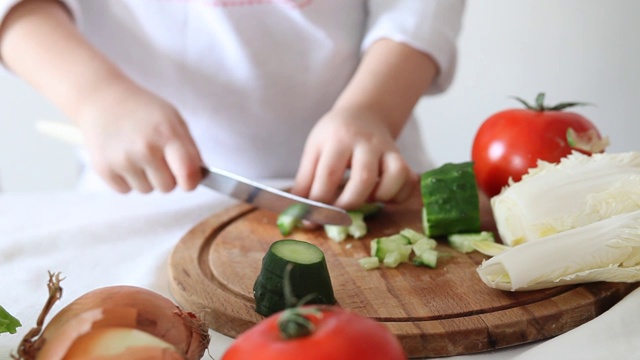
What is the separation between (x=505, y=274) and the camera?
32.3 inches

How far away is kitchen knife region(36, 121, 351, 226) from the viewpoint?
1.06m

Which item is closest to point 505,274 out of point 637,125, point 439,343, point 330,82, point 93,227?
point 439,343

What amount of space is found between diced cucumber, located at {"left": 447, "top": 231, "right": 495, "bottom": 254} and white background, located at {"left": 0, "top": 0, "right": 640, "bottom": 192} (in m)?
1.55

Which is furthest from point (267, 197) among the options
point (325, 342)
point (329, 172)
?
point (325, 342)

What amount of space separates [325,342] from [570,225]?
0.54 meters

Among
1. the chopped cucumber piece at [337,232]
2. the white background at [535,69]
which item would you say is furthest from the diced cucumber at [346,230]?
the white background at [535,69]

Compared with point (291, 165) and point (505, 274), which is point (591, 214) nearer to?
point (505, 274)

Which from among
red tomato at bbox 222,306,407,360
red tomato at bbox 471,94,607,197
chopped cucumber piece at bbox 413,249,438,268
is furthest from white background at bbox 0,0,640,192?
red tomato at bbox 222,306,407,360

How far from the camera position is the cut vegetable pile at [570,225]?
0.81 meters

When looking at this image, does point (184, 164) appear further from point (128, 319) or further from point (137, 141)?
point (128, 319)

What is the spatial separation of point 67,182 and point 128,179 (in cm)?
200

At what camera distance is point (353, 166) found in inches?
44.0

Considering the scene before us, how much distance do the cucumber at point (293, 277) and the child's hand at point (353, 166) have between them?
0.33 metres

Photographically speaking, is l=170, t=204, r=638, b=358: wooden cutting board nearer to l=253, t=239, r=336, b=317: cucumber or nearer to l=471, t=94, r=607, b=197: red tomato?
l=253, t=239, r=336, b=317: cucumber
